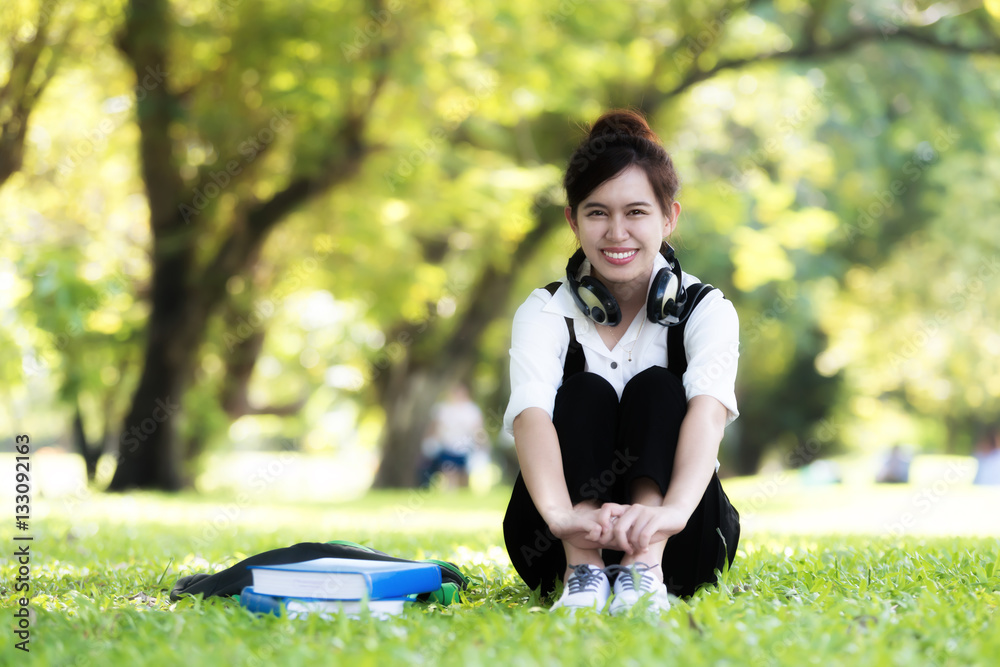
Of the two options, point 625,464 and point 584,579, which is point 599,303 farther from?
point 584,579

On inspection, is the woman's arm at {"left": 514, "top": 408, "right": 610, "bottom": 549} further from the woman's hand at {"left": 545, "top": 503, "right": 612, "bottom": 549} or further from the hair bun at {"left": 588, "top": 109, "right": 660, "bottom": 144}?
the hair bun at {"left": 588, "top": 109, "right": 660, "bottom": 144}

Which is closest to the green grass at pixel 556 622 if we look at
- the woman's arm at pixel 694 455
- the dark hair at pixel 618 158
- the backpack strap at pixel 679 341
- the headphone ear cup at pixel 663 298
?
the woman's arm at pixel 694 455

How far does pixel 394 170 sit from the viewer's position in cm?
1024

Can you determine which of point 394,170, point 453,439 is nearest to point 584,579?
point 394,170

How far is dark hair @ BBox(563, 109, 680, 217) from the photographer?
2.87m

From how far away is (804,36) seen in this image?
10891 millimetres

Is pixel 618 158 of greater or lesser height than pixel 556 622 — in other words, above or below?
above

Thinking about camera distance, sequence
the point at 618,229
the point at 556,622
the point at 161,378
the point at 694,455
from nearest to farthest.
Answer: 1. the point at 556,622
2. the point at 694,455
3. the point at 618,229
4. the point at 161,378

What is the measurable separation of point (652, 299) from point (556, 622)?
1.05m

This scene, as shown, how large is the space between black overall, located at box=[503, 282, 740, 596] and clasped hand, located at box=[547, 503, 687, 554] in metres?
0.12

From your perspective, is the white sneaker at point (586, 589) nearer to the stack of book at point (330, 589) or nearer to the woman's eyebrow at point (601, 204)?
the stack of book at point (330, 589)

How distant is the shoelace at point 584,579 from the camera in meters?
2.46

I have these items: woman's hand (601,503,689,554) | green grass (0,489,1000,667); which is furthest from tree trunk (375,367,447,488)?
woman's hand (601,503,689,554)

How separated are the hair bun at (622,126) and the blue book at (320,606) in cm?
158
